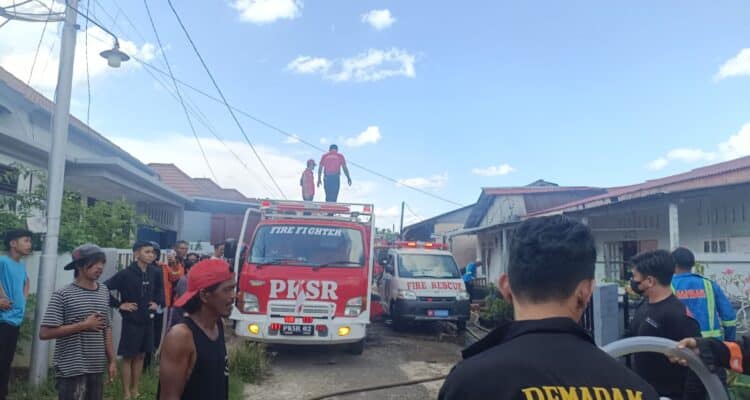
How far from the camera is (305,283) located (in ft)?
24.4

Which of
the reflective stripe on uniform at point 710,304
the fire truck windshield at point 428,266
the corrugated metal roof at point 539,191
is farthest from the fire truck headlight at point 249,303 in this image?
the corrugated metal roof at point 539,191

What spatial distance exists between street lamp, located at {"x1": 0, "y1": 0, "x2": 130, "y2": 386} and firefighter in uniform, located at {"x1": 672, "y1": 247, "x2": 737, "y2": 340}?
578 centimetres

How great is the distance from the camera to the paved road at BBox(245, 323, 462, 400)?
633 cm

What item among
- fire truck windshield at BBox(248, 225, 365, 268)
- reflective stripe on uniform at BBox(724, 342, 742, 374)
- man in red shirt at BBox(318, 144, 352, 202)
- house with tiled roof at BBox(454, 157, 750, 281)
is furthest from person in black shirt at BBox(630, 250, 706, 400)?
man in red shirt at BBox(318, 144, 352, 202)

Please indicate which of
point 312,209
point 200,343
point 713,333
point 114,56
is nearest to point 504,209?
point 312,209

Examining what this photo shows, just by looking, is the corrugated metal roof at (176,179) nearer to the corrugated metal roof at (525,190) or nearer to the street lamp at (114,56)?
the corrugated metal roof at (525,190)

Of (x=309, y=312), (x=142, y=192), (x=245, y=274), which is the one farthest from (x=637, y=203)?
(x=142, y=192)

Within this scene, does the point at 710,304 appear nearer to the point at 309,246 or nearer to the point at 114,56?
the point at 309,246

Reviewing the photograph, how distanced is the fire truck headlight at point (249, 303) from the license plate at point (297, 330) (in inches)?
19.1

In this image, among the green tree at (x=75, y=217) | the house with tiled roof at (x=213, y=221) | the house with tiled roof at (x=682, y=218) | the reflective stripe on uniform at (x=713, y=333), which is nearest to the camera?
the reflective stripe on uniform at (x=713, y=333)

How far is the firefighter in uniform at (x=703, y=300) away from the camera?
392 centimetres

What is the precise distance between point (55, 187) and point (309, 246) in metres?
3.62

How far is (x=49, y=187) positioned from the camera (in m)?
5.44

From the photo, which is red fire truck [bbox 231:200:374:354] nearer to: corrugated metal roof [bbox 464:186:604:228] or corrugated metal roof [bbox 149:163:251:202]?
corrugated metal roof [bbox 464:186:604:228]
